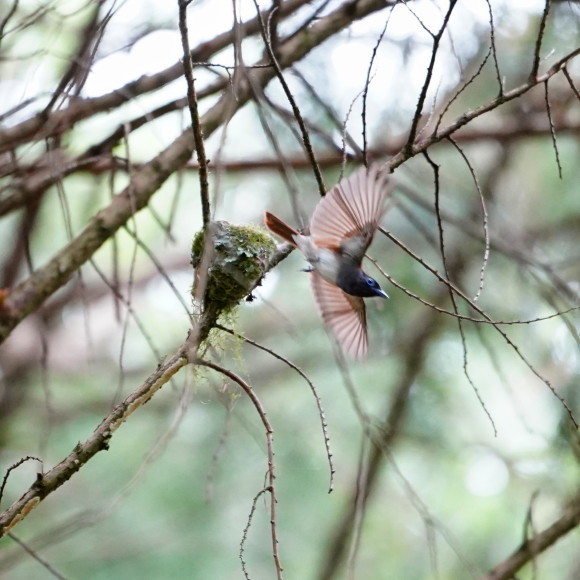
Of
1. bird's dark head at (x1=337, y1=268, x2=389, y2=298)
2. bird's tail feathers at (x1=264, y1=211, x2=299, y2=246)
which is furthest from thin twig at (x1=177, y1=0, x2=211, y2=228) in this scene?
bird's dark head at (x1=337, y1=268, x2=389, y2=298)

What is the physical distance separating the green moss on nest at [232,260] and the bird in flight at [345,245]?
6 cm

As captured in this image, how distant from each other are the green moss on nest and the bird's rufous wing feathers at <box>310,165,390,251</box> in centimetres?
13

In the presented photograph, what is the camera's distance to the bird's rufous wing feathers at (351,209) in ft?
5.31

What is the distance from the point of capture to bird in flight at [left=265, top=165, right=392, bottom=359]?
1.68m

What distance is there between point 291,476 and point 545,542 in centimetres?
219

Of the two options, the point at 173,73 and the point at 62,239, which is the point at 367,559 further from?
the point at 173,73

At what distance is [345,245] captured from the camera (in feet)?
6.47

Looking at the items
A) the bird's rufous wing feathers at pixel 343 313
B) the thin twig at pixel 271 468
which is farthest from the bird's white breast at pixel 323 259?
the thin twig at pixel 271 468

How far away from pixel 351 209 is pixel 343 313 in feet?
1.81

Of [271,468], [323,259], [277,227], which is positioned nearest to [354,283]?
[323,259]

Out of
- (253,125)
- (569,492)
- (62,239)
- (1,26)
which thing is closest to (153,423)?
(62,239)

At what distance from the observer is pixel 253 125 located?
5.26m

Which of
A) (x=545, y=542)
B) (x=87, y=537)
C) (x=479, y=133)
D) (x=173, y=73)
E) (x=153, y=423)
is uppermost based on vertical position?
(x=479, y=133)

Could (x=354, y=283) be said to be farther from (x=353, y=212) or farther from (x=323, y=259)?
(x=353, y=212)
